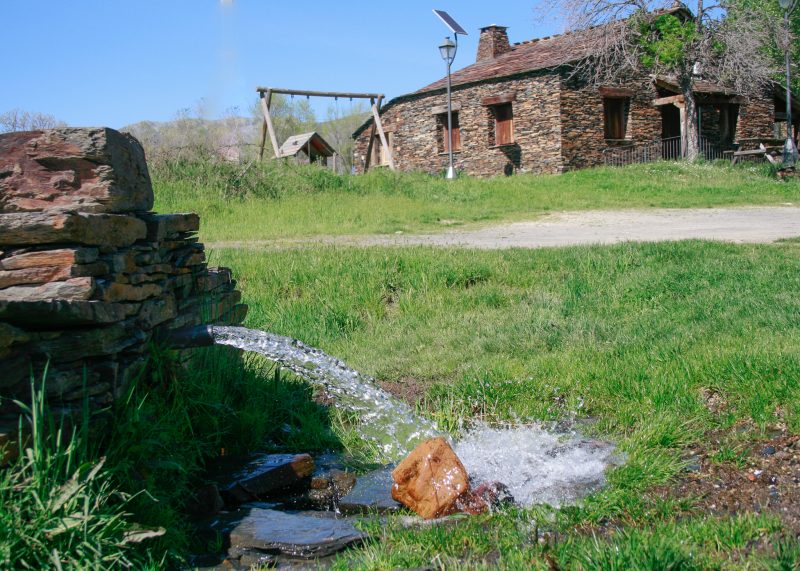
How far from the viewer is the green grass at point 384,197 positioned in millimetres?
14250

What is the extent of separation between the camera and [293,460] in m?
4.45

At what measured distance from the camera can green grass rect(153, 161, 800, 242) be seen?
46.8 ft

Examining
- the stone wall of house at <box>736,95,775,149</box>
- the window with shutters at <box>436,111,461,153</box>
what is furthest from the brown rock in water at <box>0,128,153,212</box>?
the stone wall of house at <box>736,95,775,149</box>

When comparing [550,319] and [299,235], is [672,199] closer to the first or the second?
[299,235]

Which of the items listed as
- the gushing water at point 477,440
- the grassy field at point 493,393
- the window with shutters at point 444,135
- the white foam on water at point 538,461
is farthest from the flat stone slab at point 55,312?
the window with shutters at point 444,135

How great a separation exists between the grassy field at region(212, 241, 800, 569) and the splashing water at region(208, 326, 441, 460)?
253mm

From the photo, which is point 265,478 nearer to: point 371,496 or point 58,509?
point 371,496

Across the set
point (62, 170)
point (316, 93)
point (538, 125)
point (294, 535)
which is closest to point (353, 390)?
point (294, 535)

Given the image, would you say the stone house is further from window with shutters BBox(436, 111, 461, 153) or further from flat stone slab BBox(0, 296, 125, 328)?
flat stone slab BBox(0, 296, 125, 328)

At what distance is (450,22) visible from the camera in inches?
1057

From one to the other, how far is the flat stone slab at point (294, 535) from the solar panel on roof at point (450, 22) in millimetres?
23270

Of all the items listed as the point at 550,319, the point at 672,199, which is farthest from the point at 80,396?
the point at 672,199

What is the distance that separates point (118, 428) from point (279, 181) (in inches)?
559

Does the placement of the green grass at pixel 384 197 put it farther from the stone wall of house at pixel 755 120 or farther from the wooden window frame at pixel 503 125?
the stone wall of house at pixel 755 120
